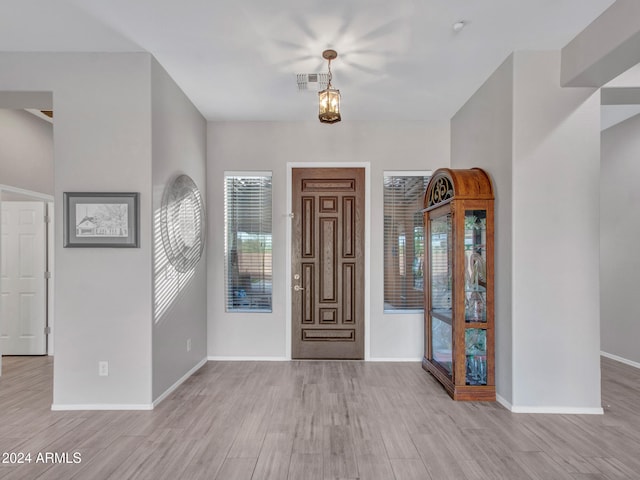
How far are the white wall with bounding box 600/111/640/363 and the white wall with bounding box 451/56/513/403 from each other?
6.94 ft

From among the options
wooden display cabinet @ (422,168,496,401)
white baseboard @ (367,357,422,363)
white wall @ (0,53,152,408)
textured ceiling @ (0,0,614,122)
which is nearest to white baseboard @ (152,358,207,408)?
white wall @ (0,53,152,408)

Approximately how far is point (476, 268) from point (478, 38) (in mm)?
1841

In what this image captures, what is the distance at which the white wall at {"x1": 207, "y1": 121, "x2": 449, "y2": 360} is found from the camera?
4.38 metres

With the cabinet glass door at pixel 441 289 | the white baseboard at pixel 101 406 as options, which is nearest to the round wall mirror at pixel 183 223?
the white baseboard at pixel 101 406

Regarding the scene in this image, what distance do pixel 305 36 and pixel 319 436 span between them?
284cm

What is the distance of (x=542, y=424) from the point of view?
8.96ft

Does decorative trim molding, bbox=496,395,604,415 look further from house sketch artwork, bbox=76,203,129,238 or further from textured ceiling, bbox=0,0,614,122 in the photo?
house sketch artwork, bbox=76,203,129,238

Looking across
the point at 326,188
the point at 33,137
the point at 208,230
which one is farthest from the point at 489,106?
the point at 33,137

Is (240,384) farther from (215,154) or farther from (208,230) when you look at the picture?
(215,154)

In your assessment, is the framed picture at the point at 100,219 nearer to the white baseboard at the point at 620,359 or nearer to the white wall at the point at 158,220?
the white wall at the point at 158,220

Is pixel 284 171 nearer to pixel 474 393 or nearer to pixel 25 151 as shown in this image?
pixel 25 151

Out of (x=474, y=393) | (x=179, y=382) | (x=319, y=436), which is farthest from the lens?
(x=179, y=382)

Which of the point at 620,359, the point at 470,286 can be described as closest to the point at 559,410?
the point at 470,286

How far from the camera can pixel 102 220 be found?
2.95m
